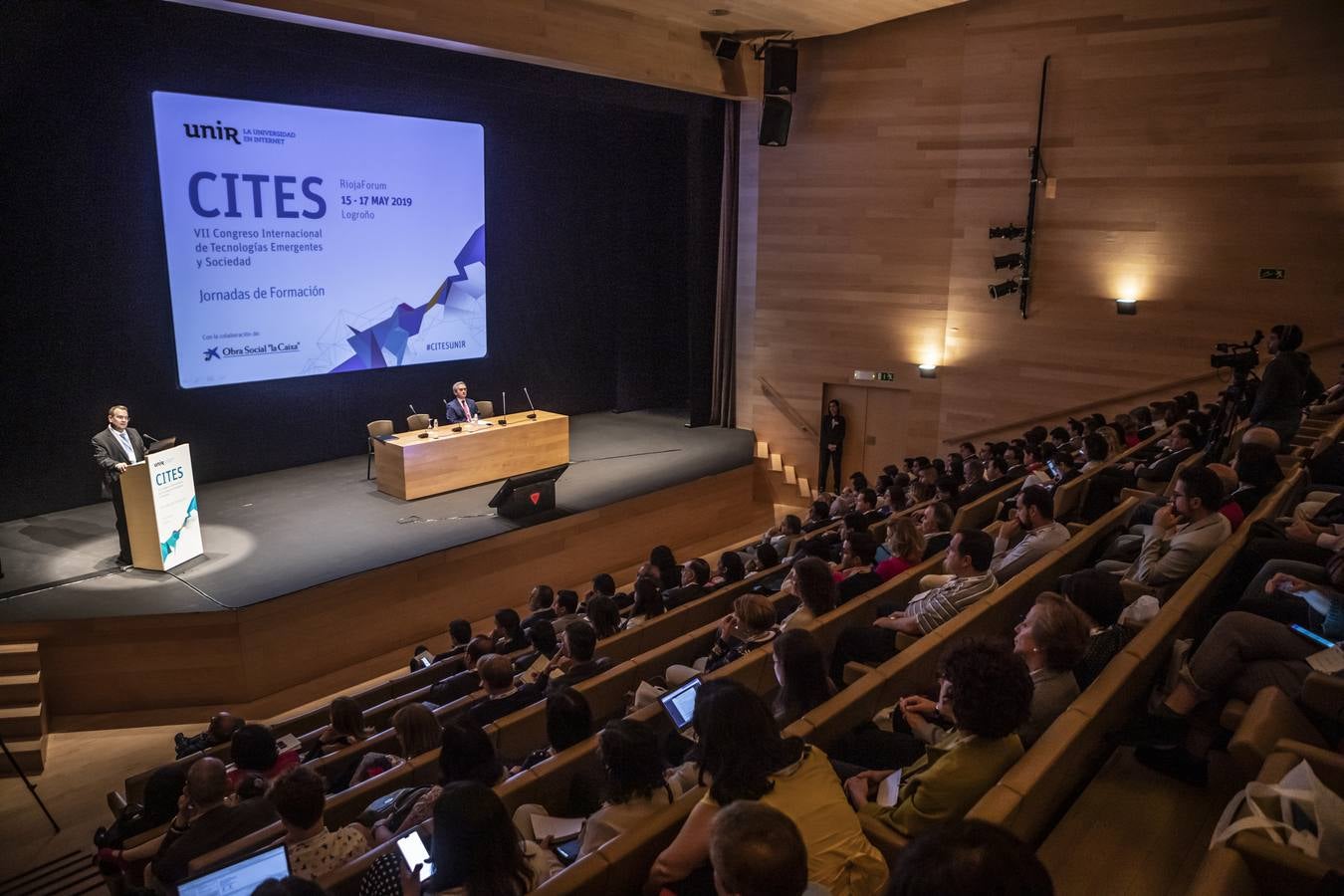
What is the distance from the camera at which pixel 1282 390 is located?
563cm

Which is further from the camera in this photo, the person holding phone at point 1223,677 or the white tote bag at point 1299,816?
the person holding phone at point 1223,677

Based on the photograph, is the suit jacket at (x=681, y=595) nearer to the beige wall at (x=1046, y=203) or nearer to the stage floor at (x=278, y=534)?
the stage floor at (x=278, y=534)

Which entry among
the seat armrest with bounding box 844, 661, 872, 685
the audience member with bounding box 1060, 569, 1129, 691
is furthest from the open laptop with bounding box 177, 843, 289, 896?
the audience member with bounding box 1060, 569, 1129, 691

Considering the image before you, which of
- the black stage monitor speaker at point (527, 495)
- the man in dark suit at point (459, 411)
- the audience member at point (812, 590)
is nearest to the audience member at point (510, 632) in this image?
the audience member at point (812, 590)

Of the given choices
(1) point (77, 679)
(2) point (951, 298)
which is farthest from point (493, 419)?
(2) point (951, 298)

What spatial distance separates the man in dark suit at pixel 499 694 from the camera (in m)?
3.54

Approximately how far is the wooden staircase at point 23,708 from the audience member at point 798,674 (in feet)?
15.2

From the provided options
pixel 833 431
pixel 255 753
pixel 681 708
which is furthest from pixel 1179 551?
pixel 833 431

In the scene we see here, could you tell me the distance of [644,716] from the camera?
3031 millimetres

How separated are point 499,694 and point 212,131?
5.87 m

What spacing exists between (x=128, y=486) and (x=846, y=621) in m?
4.89

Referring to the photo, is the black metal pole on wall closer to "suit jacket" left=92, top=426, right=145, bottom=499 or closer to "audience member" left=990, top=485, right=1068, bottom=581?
"audience member" left=990, top=485, right=1068, bottom=581

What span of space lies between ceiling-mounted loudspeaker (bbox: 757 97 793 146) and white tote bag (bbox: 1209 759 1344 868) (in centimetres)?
866

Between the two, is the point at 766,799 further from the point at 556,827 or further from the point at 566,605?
the point at 566,605
